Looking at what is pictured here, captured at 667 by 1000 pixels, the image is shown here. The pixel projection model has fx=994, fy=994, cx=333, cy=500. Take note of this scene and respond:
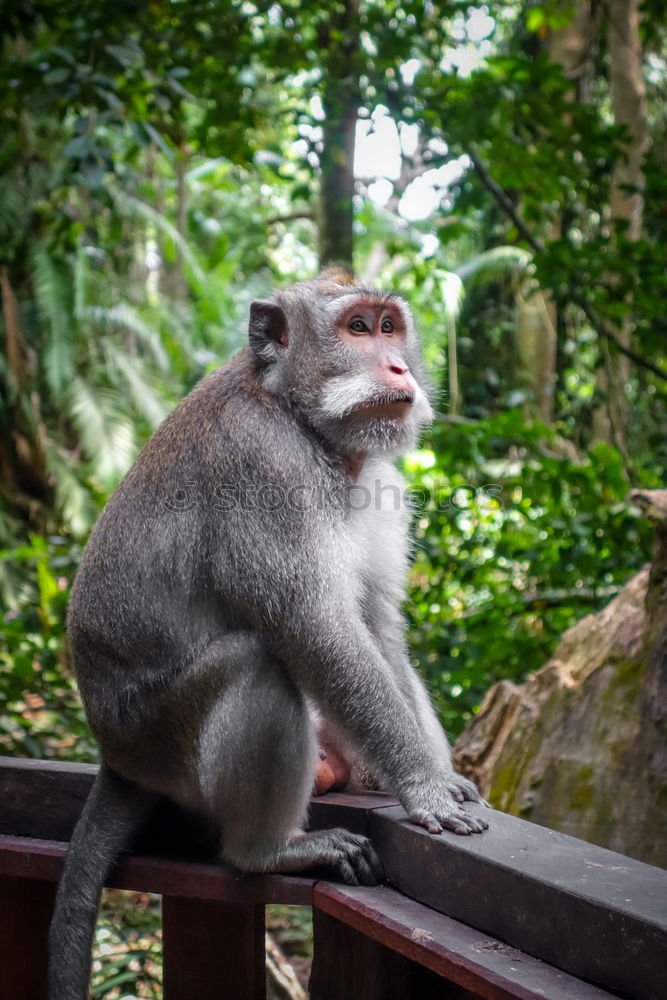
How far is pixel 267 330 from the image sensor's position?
2.85 m

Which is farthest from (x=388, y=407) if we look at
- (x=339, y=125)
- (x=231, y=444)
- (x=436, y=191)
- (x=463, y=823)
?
Answer: (x=436, y=191)

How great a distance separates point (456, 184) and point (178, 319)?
9.47 meters

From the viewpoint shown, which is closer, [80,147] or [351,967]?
[351,967]

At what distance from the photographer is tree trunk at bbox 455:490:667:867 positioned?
321 centimetres

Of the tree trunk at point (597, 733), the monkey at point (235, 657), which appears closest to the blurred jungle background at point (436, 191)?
the tree trunk at point (597, 733)

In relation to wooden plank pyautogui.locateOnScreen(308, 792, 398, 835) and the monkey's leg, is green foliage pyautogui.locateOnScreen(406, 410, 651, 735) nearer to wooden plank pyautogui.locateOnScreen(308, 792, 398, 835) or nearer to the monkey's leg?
wooden plank pyautogui.locateOnScreen(308, 792, 398, 835)

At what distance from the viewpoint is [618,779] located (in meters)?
3.34

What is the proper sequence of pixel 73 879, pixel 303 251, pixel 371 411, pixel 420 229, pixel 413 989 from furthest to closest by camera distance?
pixel 303 251 → pixel 420 229 → pixel 371 411 → pixel 73 879 → pixel 413 989

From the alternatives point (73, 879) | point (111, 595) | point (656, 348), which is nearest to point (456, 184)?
point (656, 348)

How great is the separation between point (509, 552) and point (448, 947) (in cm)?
354

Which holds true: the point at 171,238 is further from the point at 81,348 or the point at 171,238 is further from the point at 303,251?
the point at 303,251

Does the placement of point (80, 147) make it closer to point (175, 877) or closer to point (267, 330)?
point (267, 330)

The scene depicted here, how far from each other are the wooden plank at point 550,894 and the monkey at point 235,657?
0.09 meters

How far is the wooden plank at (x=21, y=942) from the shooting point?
8.37ft
